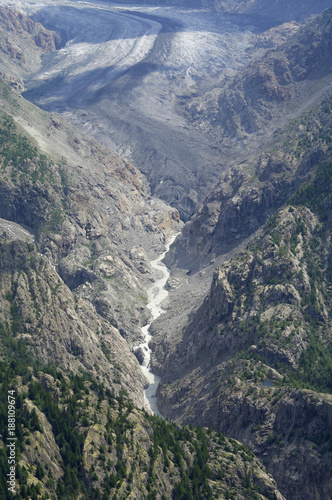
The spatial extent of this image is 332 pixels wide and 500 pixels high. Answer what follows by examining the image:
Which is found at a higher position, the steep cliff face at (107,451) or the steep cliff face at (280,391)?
the steep cliff face at (280,391)

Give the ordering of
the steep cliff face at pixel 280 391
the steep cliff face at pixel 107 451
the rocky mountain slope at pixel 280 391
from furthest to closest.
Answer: the steep cliff face at pixel 280 391 < the rocky mountain slope at pixel 280 391 < the steep cliff face at pixel 107 451

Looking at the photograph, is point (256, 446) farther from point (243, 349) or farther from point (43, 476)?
point (43, 476)

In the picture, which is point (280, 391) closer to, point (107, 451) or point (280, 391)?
point (280, 391)

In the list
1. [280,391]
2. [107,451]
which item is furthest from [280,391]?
[107,451]

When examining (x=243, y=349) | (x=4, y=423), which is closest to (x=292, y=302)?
(x=243, y=349)

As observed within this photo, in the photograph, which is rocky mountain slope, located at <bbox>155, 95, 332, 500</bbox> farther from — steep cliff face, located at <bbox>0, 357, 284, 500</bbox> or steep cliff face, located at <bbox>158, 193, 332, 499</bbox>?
steep cliff face, located at <bbox>0, 357, 284, 500</bbox>

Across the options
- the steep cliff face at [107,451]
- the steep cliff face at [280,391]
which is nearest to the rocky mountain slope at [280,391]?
the steep cliff face at [280,391]

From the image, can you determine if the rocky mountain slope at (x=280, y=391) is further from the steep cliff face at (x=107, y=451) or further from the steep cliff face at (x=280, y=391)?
the steep cliff face at (x=107, y=451)

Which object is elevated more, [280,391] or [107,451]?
[280,391]

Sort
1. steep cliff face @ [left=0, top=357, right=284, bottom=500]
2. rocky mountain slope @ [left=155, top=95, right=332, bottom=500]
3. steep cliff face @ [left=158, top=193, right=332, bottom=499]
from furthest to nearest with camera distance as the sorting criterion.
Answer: steep cliff face @ [left=158, top=193, right=332, bottom=499] < rocky mountain slope @ [left=155, top=95, right=332, bottom=500] < steep cliff face @ [left=0, top=357, right=284, bottom=500]

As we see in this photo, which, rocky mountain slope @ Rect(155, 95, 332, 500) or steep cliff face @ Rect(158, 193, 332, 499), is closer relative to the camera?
rocky mountain slope @ Rect(155, 95, 332, 500)

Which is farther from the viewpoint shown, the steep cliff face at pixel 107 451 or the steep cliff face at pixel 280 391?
the steep cliff face at pixel 280 391

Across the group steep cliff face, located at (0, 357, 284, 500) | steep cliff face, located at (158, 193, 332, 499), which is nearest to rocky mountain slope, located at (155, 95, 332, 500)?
steep cliff face, located at (158, 193, 332, 499)

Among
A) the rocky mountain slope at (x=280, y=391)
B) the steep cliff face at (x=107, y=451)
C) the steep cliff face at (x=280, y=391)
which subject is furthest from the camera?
the steep cliff face at (x=280, y=391)
